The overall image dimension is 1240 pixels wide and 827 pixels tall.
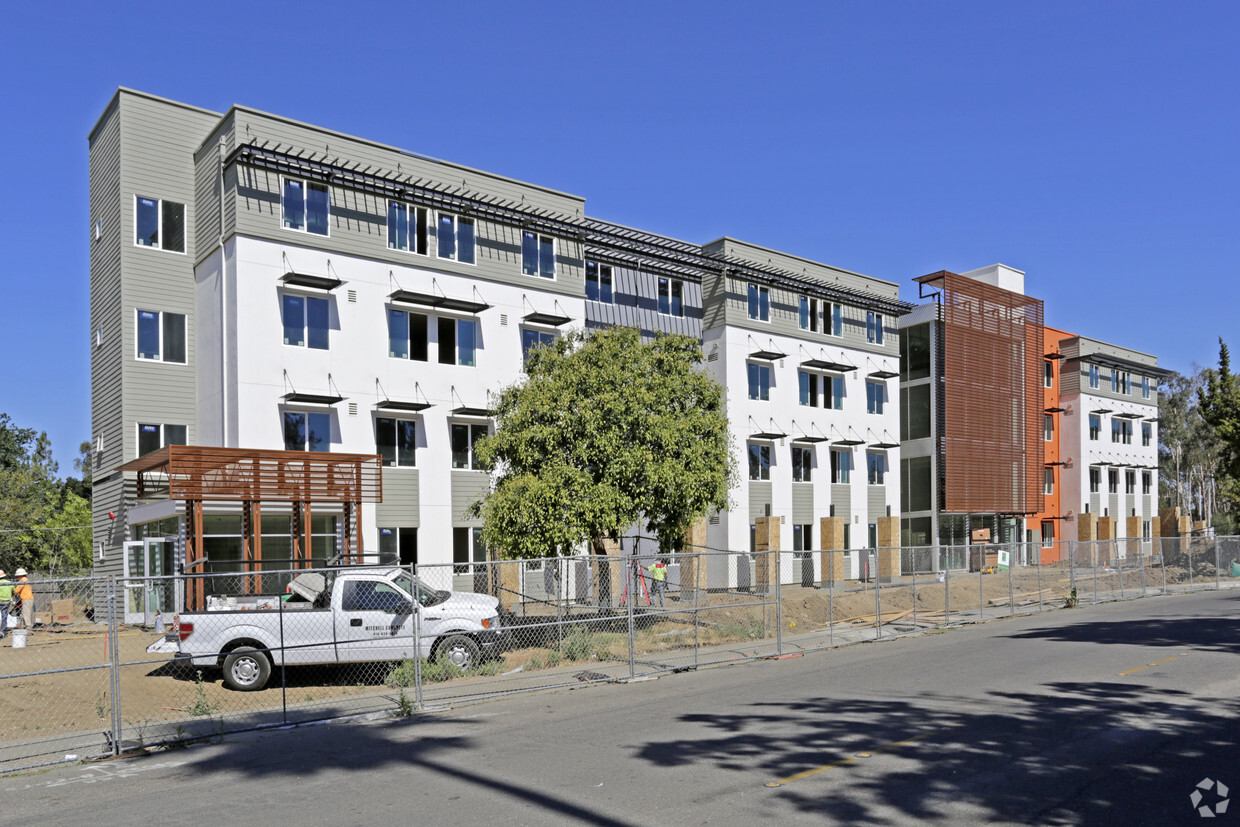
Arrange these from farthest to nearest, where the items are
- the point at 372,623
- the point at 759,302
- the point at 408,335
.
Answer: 1. the point at 759,302
2. the point at 408,335
3. the point at 372,623

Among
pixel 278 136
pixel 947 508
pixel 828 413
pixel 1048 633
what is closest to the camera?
pixel 1048 633

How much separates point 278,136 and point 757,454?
23102 mm

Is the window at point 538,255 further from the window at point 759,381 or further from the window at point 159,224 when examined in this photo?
the window at point 759,381

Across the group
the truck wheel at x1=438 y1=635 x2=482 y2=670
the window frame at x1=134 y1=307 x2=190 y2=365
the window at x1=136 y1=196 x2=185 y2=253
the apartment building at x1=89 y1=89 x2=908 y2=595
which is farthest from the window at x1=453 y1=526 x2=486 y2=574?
the truck wheel at x1=438 y1=635 x2=482 y2=670

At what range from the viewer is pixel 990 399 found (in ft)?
170

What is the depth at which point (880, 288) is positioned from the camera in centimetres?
4900

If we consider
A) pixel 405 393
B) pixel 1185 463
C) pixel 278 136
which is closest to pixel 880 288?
pixel 405 393

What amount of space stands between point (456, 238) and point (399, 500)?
859cm

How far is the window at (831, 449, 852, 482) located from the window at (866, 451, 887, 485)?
54.4 inches

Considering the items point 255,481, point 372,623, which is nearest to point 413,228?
point 255,481

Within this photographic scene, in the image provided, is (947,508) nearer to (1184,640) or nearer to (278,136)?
(1184,640)

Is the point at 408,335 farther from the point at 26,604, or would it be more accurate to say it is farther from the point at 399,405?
the point at 26,604

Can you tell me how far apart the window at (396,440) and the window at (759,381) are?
1674 cm

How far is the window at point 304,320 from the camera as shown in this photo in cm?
2789
